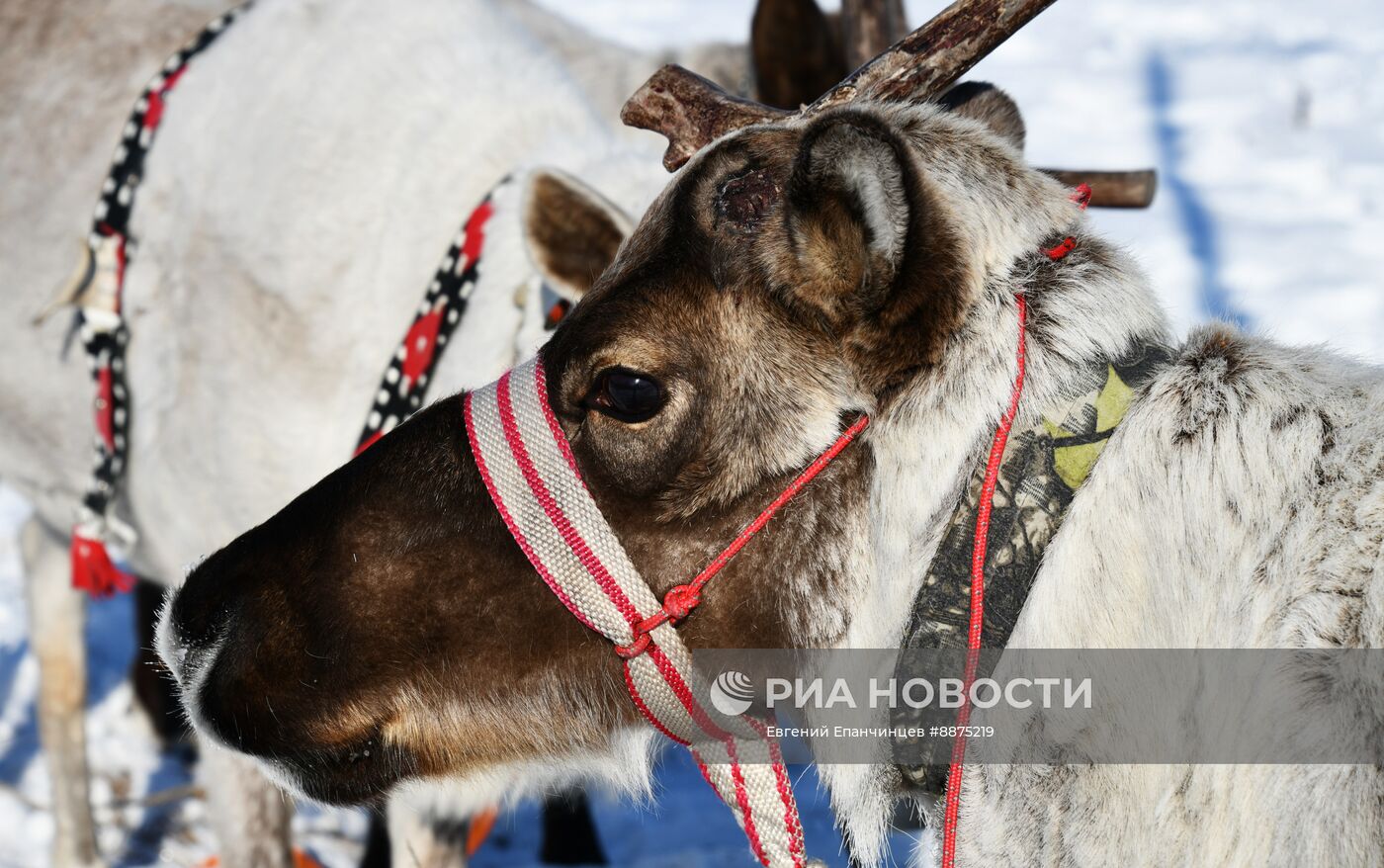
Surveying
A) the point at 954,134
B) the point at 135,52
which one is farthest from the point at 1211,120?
the point at 954,134

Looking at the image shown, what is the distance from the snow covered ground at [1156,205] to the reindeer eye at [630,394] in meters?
0.87

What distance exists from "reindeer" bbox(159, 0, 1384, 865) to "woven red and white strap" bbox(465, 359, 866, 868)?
3 centimetres

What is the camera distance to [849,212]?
1.61m

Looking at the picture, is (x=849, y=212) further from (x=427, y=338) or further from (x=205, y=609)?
(x=427, y=338)

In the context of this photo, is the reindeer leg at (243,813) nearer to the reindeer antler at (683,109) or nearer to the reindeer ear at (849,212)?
the reindeer antler at (683,109)

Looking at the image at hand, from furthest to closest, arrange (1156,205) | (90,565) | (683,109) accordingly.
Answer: (1156,205), (90,565), (683,109)

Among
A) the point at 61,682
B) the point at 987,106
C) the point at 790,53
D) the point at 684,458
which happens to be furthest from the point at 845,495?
the point at 61,682

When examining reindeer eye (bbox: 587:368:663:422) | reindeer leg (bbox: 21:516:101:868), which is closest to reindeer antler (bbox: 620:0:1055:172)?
reindeer eye (bbox: 587:368:663:422)

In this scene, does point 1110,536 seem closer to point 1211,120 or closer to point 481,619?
point 481,619

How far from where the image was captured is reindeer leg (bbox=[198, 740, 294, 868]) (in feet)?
Result: 11.1

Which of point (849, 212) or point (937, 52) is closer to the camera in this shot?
point (849, 212)

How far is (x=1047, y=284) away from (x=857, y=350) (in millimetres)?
264

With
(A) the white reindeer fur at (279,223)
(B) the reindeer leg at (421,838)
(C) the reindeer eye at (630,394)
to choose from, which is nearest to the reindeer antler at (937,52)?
(C) the reindeer eye at (630,394)

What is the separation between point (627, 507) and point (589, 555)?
8cm
